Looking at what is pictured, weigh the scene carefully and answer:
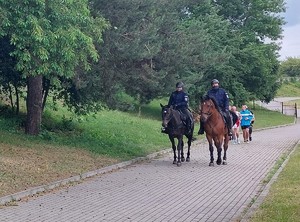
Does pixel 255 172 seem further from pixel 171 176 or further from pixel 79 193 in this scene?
pixel 79 193

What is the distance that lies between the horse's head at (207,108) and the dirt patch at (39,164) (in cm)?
331

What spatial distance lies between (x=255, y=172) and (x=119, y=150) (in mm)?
6053

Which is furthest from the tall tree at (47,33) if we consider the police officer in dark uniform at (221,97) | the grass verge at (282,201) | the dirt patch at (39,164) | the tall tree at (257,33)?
the tall tree at (257,33)

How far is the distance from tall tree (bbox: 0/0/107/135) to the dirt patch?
247 cm

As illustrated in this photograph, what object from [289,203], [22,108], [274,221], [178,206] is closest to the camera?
[274,221]

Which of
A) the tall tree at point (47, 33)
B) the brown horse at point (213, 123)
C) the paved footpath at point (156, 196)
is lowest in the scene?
the paved footpath at point (156, 196)

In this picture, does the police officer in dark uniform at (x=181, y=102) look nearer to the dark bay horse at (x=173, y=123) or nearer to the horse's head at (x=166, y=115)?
the dark bay horse at (x=173, y=123)

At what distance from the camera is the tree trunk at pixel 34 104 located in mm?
20516

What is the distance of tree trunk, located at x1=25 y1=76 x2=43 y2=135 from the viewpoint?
67.3 ft

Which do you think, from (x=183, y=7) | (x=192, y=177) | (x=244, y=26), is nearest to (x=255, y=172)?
(x=192, y=177)

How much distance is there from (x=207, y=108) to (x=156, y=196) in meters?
6.83

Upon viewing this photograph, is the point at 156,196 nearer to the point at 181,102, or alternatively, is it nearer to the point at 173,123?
the point at 173,123

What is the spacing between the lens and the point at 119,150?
21.9m

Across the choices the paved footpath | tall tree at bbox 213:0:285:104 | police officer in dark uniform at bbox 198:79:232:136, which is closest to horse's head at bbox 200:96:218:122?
police officer in dark uniform at bbox 198:79:232:136
